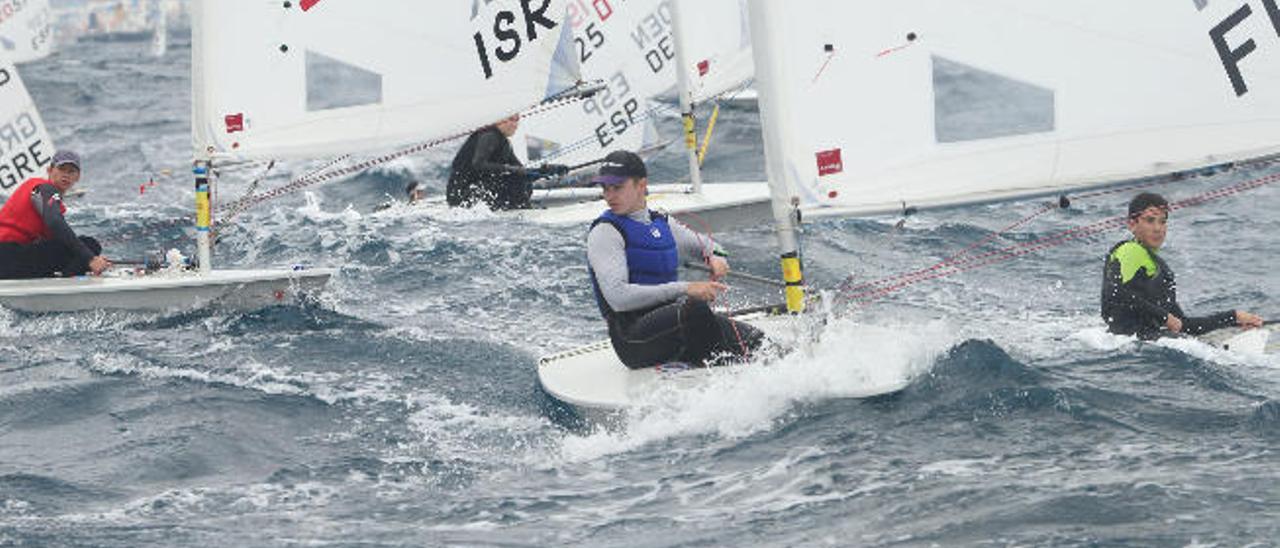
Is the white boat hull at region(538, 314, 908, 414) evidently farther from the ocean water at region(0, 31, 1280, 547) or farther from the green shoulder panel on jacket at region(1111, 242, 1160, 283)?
the green shoulder panel on jacket at region(1111, 242, 1160, 283)

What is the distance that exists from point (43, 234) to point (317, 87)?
2130mm

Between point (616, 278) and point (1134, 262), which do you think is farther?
point (1134, 262)

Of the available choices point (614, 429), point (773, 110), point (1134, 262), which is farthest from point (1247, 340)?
point (614, 429)

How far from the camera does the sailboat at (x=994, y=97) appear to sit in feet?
28.8

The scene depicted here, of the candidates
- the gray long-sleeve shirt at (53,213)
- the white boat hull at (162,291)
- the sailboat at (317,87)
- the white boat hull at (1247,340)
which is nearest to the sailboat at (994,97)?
the white boat hull at (1247,340)

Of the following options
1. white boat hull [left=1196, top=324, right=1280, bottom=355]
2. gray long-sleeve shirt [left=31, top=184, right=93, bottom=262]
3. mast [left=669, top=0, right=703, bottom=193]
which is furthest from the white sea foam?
mast [left=669, top=0, right=703, bottom=193]

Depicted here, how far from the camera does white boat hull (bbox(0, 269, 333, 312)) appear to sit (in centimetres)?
1245

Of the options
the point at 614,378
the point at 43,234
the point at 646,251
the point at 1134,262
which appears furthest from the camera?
the point at 43,234

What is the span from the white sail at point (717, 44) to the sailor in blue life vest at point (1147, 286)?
7.22 metres

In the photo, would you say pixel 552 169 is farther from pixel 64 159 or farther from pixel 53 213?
pixel 53 213

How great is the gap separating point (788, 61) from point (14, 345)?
549 cm

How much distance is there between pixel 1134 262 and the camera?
9961 millimetres

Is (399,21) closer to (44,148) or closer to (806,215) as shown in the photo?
(44,148)

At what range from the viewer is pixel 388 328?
39.8 ft
